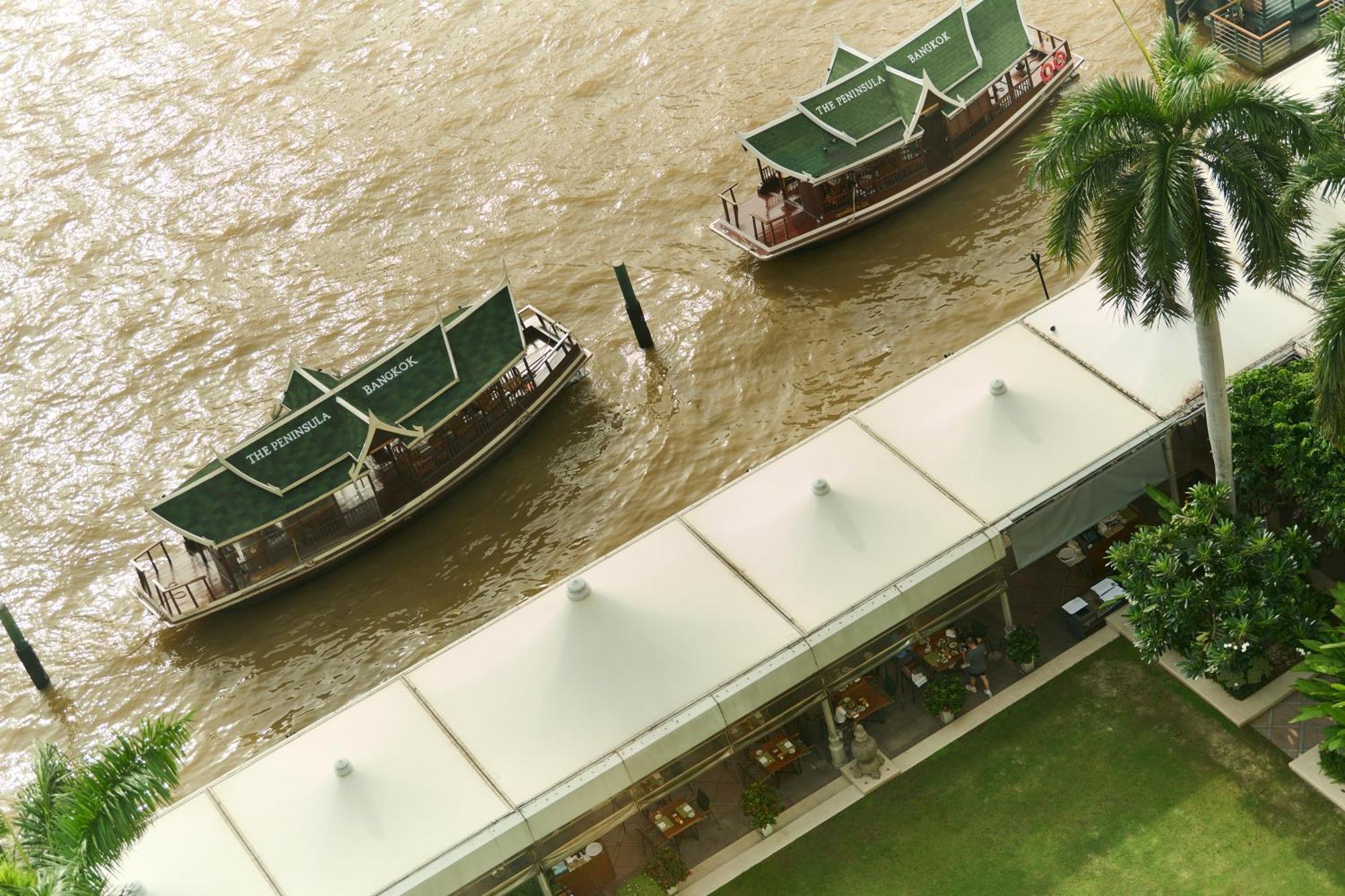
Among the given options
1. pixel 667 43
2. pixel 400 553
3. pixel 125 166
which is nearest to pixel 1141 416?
pixel 400 553

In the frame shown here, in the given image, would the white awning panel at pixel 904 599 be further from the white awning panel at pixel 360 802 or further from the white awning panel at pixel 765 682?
the white awning panel at pixel 360 802

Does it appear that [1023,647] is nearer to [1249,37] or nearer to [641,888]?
[641,888]

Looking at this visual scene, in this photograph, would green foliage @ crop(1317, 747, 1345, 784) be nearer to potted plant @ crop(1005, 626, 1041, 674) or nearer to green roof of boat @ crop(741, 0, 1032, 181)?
potted plant @ crop(1005, 626, 1041, 674)

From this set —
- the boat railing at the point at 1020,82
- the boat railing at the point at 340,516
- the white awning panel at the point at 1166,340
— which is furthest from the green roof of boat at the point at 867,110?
the white awning panel at the point at 1166,340

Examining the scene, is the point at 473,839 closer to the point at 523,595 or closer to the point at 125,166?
the point at 523,595

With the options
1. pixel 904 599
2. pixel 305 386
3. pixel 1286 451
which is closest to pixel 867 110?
pixel 305 386

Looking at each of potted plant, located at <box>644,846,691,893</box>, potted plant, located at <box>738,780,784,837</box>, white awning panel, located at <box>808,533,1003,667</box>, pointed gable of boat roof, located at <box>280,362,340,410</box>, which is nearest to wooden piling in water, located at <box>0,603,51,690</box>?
pointed gable of boat roof, located at <box>280,362,340,410</box>
